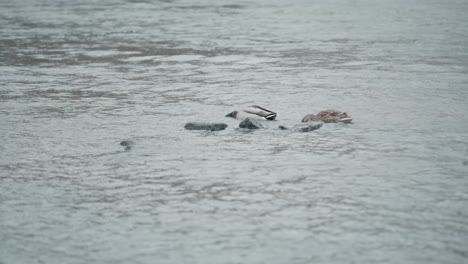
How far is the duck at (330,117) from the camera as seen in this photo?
23.7ft

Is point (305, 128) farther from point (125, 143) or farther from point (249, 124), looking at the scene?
point (125, 143)

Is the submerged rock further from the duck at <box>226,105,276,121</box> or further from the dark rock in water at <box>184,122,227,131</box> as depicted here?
the dark rock in water at <box>184,122,227,131</box>

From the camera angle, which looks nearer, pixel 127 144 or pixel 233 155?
pixel 233 155

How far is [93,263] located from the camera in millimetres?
3941

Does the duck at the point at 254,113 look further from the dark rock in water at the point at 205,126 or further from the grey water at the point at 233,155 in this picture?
the dark rock in water at the point at 205,126

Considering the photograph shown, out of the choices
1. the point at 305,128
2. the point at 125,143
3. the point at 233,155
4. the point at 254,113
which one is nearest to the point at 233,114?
the point at 254,113

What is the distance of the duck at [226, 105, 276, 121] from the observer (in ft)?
24.2

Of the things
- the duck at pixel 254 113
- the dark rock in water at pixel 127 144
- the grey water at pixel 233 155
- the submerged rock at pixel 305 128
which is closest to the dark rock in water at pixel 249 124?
the grey water at pixel 233 155

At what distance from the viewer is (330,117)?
7.25m

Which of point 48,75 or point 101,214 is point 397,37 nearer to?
point 48,75

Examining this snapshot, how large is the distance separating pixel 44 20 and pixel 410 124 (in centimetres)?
1301

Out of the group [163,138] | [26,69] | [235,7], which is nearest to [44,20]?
[235,7]

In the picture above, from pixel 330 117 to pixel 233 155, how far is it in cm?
148

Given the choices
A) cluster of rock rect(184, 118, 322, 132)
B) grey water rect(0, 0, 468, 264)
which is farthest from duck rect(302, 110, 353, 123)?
cluster of rock rect(184, 118, 322, 132)
